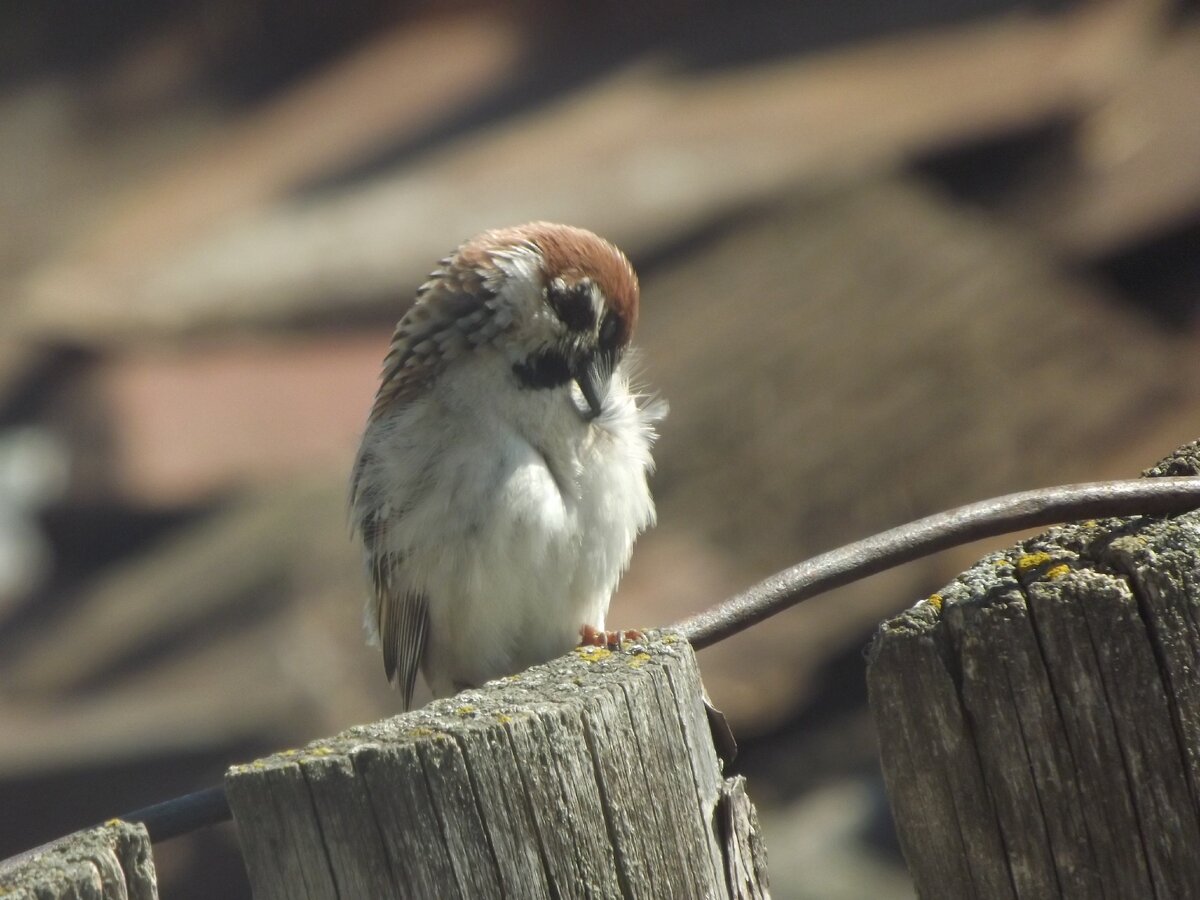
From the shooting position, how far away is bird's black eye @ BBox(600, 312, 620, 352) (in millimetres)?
3523

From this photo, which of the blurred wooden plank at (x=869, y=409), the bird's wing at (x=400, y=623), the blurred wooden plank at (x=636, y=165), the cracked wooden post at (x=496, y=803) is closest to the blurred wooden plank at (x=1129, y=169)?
the blurred wooden plank at (x=636, y=165)

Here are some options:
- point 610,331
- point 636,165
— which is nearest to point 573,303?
point 610,331

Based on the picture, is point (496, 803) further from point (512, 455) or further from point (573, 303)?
point (573, 303)

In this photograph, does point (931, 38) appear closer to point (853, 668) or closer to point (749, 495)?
point (749, 495)

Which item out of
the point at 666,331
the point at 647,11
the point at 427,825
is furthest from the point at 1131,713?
the point at 647,11

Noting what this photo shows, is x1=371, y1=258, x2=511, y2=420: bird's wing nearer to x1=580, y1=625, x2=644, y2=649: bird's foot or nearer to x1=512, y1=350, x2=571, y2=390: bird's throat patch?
x1=512, y1=350, x2=571, y2=390: bird's throat patch

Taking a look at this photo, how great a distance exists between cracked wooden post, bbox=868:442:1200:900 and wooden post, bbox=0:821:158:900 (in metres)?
0.84

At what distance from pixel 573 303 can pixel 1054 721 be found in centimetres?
192

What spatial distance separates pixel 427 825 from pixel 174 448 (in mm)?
6619

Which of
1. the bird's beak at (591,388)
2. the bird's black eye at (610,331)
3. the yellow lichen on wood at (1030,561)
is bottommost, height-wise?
the yellow lichen on wood at (1030,561)

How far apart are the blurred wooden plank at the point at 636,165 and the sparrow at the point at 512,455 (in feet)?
14.7

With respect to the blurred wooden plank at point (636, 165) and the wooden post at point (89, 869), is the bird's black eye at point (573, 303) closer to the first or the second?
the wooden post at point (89, 869)

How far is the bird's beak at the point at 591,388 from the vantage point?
3.50 m

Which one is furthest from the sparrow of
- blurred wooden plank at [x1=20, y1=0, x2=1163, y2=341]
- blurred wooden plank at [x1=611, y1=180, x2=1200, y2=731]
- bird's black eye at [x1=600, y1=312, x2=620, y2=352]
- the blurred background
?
blurred wooden plank at [x1=20, y1=0, x2=1163, y2=341]
